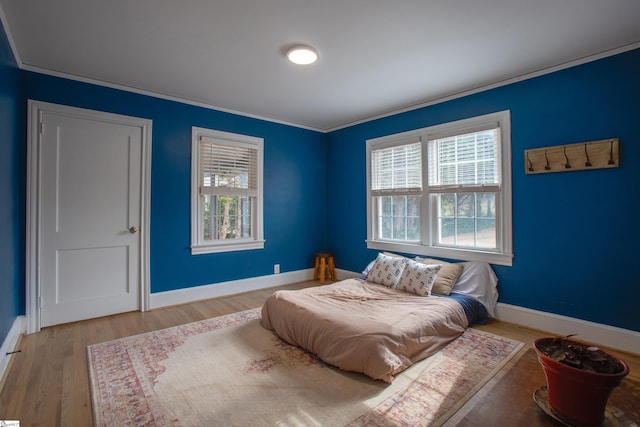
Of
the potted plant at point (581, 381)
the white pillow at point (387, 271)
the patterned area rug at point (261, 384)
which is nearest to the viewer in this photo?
the potted plant at point (581, 381)

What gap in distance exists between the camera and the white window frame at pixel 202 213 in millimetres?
3852

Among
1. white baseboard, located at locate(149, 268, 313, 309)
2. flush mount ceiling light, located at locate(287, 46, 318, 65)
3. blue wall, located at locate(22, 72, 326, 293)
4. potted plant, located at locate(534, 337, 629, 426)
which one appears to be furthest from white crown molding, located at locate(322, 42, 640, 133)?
potted plant, located at locate(534, 337, 629, 426)

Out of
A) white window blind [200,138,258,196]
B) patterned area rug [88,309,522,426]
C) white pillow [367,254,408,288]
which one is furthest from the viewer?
white window blind [200,138,258,196]

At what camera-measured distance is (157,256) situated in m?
3.59

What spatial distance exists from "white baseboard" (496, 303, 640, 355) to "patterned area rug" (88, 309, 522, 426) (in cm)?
52

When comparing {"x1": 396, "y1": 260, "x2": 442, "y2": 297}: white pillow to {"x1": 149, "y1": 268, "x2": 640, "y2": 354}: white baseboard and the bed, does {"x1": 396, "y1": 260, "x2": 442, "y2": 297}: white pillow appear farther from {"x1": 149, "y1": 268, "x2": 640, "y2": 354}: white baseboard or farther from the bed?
{"x1": 149, "y1": 268, "x2": 640, "y2": 354}: white baseboard

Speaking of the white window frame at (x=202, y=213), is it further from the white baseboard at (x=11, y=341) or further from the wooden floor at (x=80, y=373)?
the white baseboard at (x=11, y=341)

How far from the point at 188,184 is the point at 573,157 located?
13.4 ft

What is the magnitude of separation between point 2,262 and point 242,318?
1.98 meters

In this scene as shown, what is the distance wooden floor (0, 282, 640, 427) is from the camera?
990mm

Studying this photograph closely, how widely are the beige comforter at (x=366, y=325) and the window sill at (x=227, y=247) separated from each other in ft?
4.63

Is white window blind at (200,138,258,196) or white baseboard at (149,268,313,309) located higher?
white window blind at (200,138,258,196)

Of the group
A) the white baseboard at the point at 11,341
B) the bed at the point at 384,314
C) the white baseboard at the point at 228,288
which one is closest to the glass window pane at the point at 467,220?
the bed at the point at 384,314

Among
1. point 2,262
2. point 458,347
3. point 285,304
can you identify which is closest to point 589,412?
point 458,347
